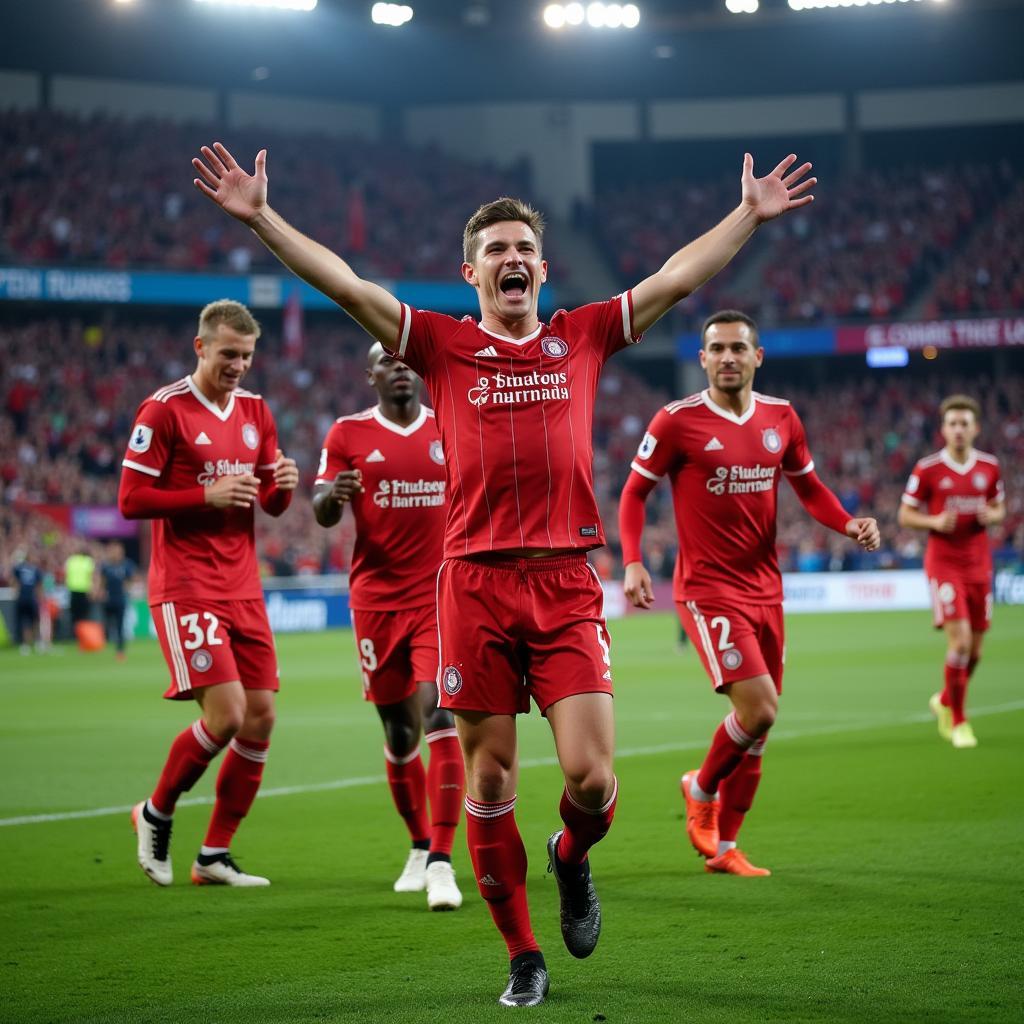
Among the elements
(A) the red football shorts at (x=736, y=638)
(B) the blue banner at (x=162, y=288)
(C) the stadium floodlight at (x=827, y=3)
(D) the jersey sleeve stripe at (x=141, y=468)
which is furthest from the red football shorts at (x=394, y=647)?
(C) the stadium floodlight at (x=827, y=3)

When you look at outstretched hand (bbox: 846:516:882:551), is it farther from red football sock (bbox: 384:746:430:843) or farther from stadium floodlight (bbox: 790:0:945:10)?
stadium floodlight (bbox: 790:0:945:10)

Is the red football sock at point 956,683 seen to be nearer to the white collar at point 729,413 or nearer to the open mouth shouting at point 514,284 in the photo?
the white collar at point 729,413

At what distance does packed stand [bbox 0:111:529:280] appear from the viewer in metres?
41.5

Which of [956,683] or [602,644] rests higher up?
[602,644]

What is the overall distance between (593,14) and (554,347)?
39.2 meters

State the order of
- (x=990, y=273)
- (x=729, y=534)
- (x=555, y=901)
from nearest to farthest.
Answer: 1. (x=555, y=901)
2. (x=729, y=534)
3. (x=990, y=273)

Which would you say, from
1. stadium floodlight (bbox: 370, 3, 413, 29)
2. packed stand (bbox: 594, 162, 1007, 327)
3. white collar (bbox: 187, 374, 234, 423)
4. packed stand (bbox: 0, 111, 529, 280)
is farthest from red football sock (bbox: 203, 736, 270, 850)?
packed stand (bbox: 594, 162, 1007, 327)

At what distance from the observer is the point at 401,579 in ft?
24.0

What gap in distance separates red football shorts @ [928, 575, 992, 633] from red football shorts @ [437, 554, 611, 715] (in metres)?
7.62

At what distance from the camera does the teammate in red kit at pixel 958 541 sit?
11891 mm

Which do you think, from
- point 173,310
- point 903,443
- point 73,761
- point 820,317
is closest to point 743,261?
point 820,317

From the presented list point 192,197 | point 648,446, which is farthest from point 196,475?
point 192,197

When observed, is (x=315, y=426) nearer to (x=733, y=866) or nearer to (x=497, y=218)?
(x=733, y=866)

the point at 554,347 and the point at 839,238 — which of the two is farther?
the point at 839,238
